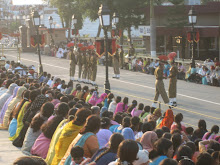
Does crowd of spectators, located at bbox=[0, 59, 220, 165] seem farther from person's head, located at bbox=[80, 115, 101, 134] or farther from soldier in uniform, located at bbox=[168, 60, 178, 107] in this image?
soldier in uniform, located at bbox=[168, 60, 178, 107]

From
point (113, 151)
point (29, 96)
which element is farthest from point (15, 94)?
point (113, 151)

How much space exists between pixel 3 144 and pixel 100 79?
54.6 ft

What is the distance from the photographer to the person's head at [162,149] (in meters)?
6.87

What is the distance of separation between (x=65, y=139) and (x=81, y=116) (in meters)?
0.56

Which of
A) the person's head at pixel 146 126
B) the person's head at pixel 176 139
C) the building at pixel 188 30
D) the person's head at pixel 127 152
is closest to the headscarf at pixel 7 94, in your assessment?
the person's head at pixel 146 126

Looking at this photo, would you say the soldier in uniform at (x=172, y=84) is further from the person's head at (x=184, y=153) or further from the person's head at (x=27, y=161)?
the person's head at (x=27, y=161)

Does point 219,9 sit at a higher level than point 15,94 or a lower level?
higher

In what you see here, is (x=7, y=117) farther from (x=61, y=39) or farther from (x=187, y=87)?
(x=61, y=39)

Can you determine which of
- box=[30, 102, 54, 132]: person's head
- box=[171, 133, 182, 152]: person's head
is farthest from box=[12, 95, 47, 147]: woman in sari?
box=[171, 133, 182, 152]: person's head

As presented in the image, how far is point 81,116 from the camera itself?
787cm

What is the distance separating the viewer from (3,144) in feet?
34.4

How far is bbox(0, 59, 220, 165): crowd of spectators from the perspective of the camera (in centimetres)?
634

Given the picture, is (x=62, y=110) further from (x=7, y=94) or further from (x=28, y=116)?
(x=7, y=94)

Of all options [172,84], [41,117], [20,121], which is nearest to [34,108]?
[20,121]
